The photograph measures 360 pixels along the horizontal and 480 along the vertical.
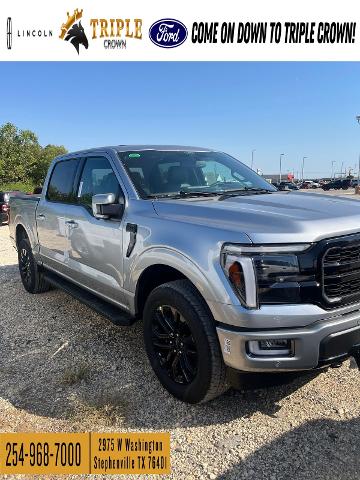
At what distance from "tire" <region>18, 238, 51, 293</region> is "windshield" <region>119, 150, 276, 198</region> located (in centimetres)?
261

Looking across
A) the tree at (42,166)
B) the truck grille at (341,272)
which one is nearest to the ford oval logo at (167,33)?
the truck grille at (341,272)

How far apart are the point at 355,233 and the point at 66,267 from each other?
307cm

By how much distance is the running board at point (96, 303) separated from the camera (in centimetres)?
336

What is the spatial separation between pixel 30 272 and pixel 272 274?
4.35 m

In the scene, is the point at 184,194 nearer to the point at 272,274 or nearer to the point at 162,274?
the point at 162,274

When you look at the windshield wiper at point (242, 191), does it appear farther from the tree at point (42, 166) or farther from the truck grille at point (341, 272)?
the tree at point (42, 166)

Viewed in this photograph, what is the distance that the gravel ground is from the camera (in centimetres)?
233

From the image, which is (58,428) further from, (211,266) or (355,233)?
(355,233)

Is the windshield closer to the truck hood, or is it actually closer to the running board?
the truck hood

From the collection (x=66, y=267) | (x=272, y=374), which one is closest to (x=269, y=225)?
(x=272, y=374)

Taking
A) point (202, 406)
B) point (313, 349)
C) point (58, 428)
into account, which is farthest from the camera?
point (202, 406)

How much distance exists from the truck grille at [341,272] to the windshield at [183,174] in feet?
4.59

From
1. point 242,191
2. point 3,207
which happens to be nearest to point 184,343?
point 242,191

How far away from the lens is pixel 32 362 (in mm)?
3625
